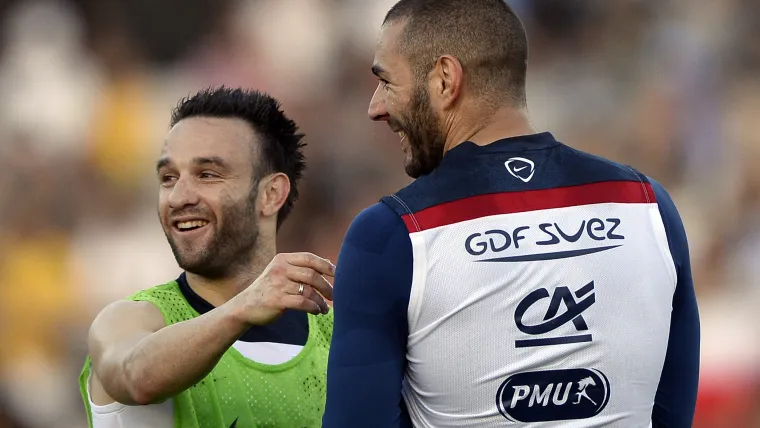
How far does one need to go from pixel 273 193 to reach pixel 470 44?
1517mm

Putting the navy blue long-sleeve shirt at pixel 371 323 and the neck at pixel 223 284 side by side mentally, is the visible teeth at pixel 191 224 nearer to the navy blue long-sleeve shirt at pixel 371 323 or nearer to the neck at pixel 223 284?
the neck at pixel 223 284

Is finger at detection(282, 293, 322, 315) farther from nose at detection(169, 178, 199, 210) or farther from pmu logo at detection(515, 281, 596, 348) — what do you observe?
nose at detection(169, 178, 199, 210)

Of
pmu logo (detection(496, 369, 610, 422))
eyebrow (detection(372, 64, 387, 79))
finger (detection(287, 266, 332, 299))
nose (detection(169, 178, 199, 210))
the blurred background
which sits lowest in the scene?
pmu logo (detection(496, 369, 610, 422))

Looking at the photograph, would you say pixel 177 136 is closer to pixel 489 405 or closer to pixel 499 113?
pixel 499 113

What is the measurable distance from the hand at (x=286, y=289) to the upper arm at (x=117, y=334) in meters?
0.53

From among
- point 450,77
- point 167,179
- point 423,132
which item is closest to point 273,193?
point 167,179

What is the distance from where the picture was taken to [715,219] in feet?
24.9

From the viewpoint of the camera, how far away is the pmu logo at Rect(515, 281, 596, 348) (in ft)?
7.93

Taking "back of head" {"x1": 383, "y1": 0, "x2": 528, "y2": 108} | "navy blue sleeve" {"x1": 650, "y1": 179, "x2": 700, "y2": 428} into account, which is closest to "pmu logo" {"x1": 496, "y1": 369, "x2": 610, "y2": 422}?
"navy blue sleeve" {"x1": 650, "y1": 179, "x2": 700, "y2": 428}

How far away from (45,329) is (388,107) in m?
5.23

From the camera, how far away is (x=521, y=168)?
8.45 ft

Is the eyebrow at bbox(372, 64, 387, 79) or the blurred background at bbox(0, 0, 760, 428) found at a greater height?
the blurred background at bbox(0, 0, 760, 428)

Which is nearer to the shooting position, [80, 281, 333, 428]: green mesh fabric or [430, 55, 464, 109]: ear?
[430, 55, 464, 109]: ear

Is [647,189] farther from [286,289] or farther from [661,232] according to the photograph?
[286,289]
